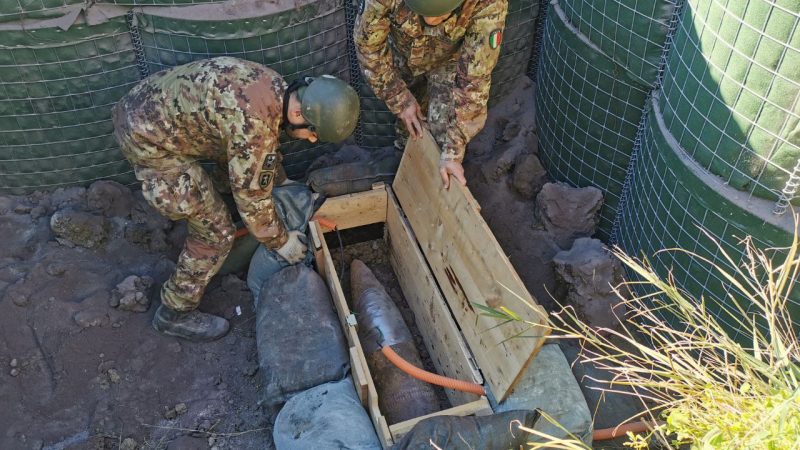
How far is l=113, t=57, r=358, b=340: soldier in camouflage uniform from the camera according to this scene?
403 cm

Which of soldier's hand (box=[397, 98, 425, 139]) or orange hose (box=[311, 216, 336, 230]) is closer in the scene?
soldier's hand (box=[397, 98, 425, 139])

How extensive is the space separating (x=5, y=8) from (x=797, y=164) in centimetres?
482

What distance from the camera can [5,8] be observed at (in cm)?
446

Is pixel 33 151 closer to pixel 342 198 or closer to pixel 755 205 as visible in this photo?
pixel 342 198

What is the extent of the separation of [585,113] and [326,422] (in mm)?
2801

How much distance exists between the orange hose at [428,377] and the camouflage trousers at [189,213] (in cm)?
137

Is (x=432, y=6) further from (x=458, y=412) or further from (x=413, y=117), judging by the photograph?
(x=458, y=412)

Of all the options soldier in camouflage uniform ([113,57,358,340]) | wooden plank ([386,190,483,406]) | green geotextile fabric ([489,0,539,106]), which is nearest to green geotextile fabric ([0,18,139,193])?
soldier in camouflage uniform ([113,57,358,340])

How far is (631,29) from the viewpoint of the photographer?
429 cm

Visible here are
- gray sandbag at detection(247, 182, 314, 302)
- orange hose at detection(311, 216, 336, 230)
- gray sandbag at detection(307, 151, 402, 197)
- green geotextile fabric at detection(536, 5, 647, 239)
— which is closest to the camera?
green geotextile fabric at detection(536, 5, 647, 239)

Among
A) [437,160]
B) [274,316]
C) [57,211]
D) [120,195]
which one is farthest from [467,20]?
[57,211]

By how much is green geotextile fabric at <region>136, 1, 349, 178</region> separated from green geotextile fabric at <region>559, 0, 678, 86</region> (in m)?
1.87

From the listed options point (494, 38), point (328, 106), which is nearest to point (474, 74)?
point (494, 38)

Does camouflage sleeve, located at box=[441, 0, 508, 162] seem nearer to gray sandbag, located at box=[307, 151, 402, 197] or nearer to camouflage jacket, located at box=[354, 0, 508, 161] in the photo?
camouflage jacket, located at box=[354, 0, 508, 161]
